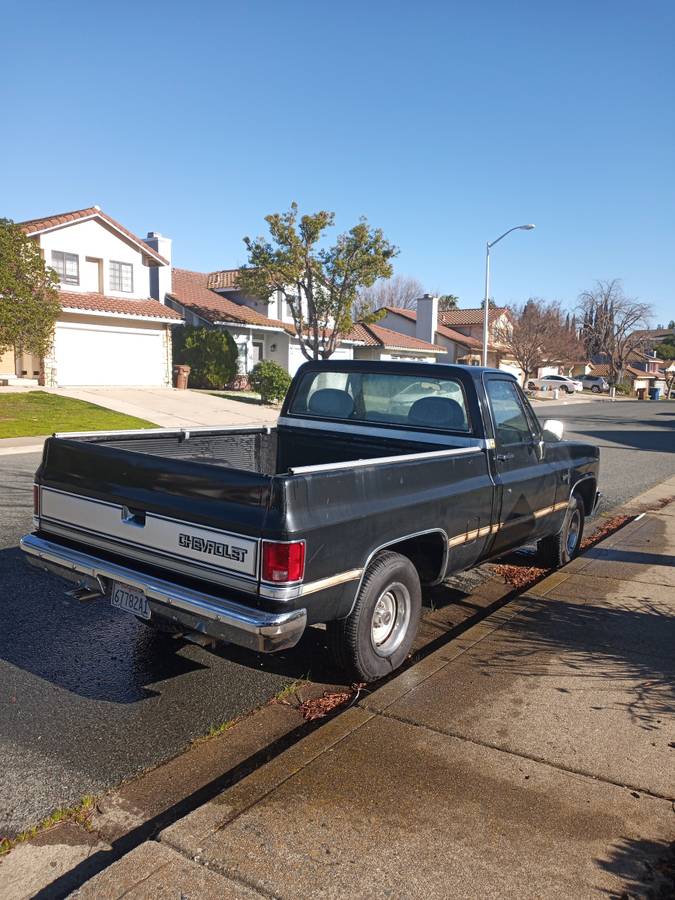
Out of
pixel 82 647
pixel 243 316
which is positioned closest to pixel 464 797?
pixel 82 647

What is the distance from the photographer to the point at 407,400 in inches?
218

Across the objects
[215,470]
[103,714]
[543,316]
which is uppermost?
[543,316]

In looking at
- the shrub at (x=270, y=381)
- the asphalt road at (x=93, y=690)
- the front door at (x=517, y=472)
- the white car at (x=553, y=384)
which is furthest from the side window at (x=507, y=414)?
the white car at (x=553, y=384)

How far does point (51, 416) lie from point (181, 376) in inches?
459

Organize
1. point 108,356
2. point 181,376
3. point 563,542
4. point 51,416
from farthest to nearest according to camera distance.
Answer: point 181,376 < point 108,356 < point 51,416 < point 563,542

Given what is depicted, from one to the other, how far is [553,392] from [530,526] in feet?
159

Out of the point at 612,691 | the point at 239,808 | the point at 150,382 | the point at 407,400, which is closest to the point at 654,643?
the point at 612,691

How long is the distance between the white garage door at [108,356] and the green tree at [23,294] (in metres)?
6.74

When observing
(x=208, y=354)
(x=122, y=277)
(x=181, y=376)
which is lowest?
(x=181, y=376)

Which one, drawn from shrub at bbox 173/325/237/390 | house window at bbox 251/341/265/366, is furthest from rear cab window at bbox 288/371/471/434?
house window at bbox 251/341/265/366

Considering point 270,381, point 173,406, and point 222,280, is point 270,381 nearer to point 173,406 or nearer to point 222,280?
point 173,406

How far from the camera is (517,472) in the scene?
17.5ft

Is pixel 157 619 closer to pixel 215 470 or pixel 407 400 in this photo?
pixel 215 470

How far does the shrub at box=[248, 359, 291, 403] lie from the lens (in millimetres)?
27234
